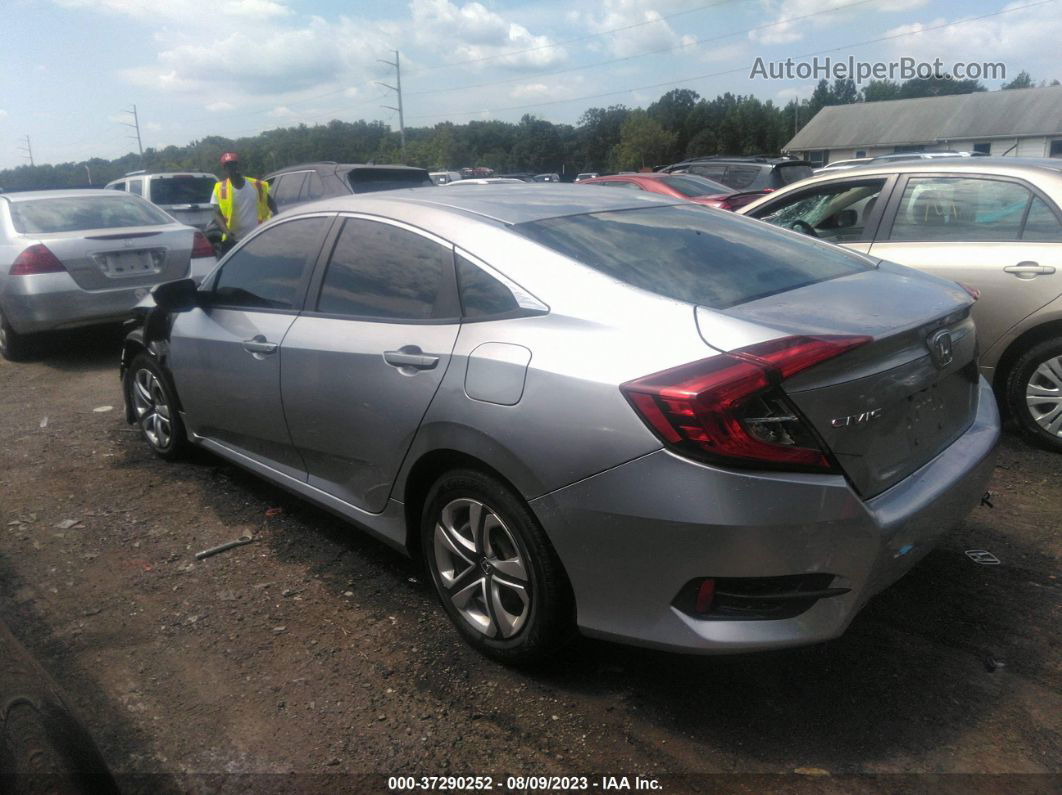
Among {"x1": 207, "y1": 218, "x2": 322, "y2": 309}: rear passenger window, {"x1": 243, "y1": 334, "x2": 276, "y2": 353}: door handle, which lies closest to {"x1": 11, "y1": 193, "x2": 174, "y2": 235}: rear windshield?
{"x1": 207, "y1": 218, "x2": 322, "y2": 309}: rear passenger window

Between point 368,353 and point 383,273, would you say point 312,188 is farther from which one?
point 368,353

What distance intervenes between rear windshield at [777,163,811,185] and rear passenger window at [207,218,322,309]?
12.3m

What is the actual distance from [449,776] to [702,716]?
0.79 m

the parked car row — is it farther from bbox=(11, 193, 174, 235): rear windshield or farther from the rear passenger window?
bbox=(11, 193, 174, 235): rear windshield

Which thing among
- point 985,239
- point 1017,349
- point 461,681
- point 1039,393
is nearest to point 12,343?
point 461,681

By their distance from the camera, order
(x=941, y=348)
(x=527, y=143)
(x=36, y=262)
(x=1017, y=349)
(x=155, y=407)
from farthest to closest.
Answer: (x=527, y=143), (x=36, y=262), (x=155, y=407), (x=1017, y=349), (x=941, y=348)

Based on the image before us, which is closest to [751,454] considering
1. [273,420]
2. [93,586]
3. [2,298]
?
[273,420]

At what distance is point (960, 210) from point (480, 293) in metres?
3.56

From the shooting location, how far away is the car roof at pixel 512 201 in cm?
313

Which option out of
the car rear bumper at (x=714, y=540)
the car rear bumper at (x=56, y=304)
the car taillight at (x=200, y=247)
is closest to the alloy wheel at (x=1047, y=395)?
the car rear bumper at (x=714, y=540)

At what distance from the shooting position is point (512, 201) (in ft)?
10.8

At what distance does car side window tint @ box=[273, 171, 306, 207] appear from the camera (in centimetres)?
1121

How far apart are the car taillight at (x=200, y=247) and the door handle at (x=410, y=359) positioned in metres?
5.94

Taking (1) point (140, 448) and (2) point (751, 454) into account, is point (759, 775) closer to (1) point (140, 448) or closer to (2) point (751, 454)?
(2) point (751, 454)
